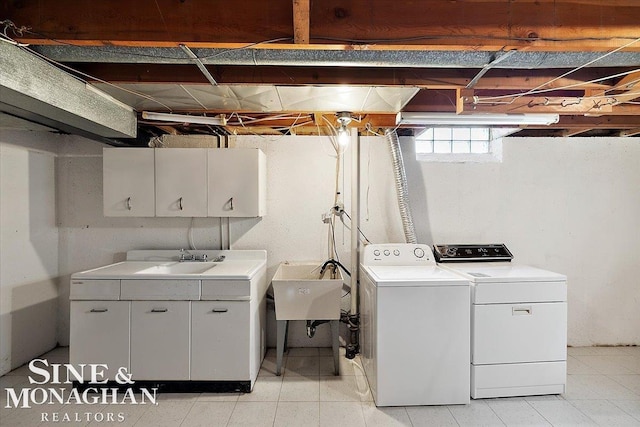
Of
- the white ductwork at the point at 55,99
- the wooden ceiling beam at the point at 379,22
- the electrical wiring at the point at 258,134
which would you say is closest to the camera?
the wooden ceiling beam at the point at 379,22

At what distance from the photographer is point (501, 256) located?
2.93 m

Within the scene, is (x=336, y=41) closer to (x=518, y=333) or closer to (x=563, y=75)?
(x=563, y=75)

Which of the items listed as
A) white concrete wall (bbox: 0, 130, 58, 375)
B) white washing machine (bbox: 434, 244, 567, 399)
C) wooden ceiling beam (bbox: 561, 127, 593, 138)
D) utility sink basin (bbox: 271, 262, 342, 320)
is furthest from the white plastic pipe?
white concrete wall (bbox: 0, 130, 58, 375)

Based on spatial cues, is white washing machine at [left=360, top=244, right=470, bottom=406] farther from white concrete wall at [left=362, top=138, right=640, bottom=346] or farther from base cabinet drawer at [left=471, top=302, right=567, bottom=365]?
white concrete wall at [left=362, top=138, right=640, bottom=346]

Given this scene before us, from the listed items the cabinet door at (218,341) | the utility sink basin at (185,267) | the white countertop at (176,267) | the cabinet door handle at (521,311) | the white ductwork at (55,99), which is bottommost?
the cabinet door at (218,341)

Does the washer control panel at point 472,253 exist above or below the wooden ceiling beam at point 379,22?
below

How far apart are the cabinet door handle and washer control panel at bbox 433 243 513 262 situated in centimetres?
64

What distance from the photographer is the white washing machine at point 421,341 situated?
2.19 metres

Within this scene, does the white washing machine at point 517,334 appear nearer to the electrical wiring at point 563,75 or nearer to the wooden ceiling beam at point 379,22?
the electrical wiring at point 563,75

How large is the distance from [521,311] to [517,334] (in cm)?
16

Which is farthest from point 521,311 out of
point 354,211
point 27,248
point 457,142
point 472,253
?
point 27,248

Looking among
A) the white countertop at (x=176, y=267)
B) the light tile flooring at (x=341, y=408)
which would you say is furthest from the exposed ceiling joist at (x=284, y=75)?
the light tile flooring at (x=341, y=408)

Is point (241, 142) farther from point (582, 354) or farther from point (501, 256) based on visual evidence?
point (582, 354)

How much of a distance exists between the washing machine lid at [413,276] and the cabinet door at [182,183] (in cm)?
155
